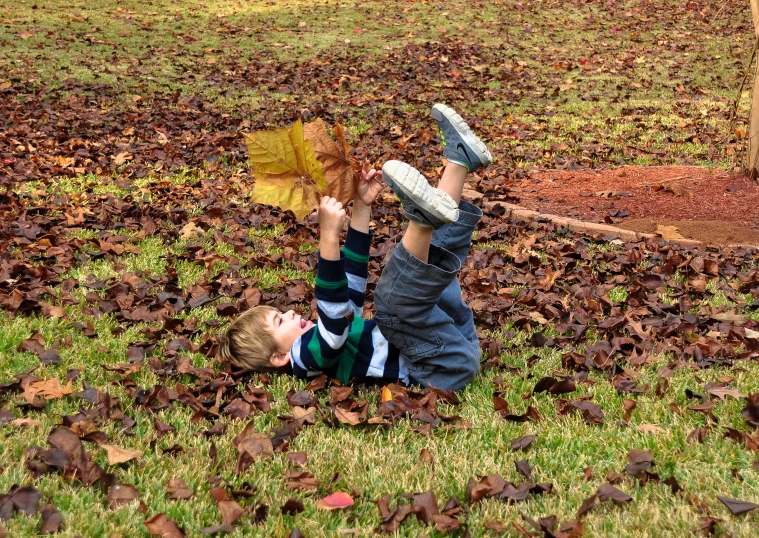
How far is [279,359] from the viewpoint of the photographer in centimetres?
399

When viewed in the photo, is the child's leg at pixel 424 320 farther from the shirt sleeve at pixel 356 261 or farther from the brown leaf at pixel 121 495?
the brown leaf at pixel 121 495

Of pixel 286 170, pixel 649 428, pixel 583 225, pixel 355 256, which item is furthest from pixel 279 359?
pixel 583 225

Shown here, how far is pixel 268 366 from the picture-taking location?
400 cm

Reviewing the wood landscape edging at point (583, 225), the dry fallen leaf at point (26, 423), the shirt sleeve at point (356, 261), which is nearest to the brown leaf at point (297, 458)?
the dry fallen leaf at point (26, 423)

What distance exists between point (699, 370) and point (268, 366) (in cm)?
220

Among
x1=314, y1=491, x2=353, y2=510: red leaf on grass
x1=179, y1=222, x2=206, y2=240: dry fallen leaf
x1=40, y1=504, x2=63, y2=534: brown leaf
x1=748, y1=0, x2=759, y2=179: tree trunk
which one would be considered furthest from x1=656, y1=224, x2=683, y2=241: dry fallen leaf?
x1=40, y1=504, x2=63, y2=534: brown leaf

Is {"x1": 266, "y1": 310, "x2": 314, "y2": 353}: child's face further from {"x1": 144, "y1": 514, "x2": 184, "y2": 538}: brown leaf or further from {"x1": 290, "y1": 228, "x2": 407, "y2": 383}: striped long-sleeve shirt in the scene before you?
{"x1": 144, "y1": 514, "x2": 184, "y2": 538}: brown leaf

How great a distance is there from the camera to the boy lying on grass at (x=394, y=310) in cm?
365

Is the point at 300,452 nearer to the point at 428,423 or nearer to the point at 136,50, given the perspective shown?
the point at 428,423

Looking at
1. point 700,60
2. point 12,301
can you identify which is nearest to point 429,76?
point 700,60

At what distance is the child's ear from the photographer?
13.0ft

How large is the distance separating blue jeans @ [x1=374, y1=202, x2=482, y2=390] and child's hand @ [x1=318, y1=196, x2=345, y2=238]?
0.31 metres

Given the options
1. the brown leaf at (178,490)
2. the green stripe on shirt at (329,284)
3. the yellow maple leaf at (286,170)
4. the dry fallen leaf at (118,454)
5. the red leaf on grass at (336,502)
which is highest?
the yellow maple leaf at (286,170)

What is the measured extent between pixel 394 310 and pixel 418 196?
639 mm
